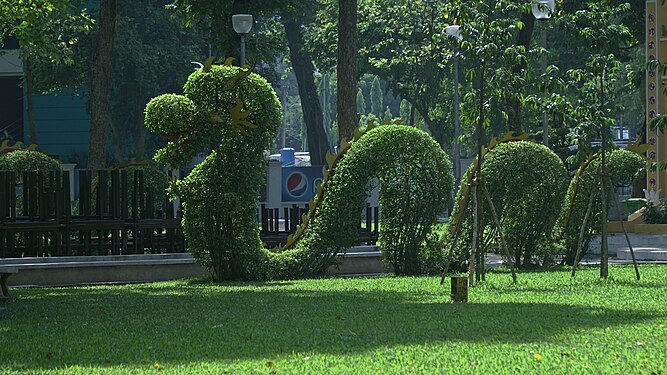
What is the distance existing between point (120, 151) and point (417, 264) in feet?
117

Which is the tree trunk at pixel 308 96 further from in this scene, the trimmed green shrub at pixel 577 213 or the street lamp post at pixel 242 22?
the trimmed green shrub at pixel 577 213

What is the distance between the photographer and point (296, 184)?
48875 mm

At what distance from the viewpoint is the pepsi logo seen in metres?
48.7

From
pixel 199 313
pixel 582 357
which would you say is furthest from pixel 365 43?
pixel 582 357

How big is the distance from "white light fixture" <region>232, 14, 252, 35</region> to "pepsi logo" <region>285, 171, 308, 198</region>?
70.3ft

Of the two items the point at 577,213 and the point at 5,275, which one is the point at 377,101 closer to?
the point at 577,213

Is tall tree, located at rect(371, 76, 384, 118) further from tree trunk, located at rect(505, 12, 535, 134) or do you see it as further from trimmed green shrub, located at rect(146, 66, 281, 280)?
trimmed green shrub, located at rect(146, 66, 281, 280)

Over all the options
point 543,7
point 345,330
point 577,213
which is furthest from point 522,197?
point 345,330

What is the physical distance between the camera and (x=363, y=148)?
20672 mm

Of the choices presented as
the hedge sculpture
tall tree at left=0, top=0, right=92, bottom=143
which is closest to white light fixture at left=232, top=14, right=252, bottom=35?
tall tree at left=0, top=0, right=92, bottom=143

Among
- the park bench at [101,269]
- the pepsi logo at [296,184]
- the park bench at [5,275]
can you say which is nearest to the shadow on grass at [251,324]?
the park bench at [5,275]

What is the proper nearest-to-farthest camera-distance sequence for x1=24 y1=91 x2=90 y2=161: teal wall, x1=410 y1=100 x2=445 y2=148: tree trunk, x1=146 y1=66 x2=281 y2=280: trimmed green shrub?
x1=146 y1=66 x2=281 y2=280: trimmed green shrub → x1=410 y1=100 x2=445 y2=148: tree trunk → x1=24 y1=91 x2=90 y2=161: teal wall

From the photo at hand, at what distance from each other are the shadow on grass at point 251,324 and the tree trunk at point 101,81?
14.3 m

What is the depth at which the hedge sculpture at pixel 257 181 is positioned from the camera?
1955 centimetres
